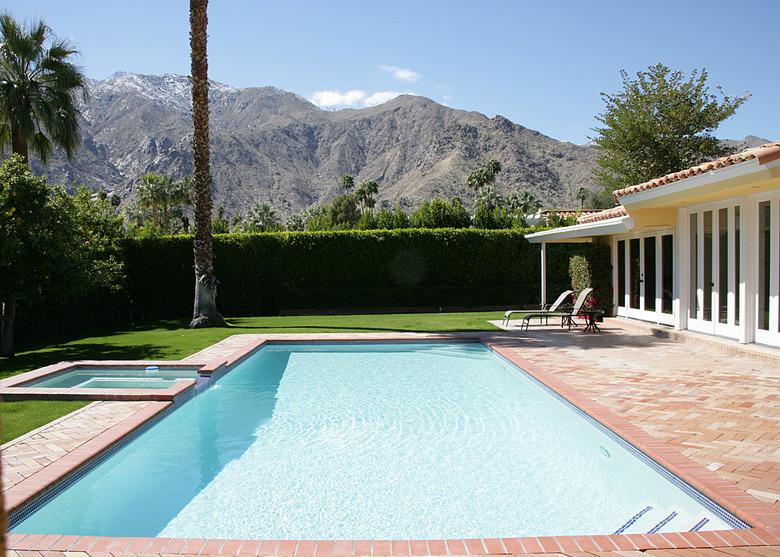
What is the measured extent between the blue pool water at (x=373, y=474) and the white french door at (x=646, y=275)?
282 inches

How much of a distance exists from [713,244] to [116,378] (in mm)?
11660

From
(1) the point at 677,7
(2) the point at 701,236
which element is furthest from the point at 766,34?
(2) the point at 701,236

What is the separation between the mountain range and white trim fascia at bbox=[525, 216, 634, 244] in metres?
66.7

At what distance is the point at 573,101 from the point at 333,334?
76.0 ft

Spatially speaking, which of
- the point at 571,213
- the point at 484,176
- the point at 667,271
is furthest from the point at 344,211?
the point at 667,271

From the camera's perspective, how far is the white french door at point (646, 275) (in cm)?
1492

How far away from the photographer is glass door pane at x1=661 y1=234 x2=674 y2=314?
48.4 ft

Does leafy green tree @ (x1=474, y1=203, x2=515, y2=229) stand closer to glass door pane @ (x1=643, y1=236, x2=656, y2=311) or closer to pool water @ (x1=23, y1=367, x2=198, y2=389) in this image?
glass door pane @ (x1=643, y1=236, x2=656, y2=311)

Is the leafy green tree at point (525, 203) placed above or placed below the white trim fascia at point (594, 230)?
above

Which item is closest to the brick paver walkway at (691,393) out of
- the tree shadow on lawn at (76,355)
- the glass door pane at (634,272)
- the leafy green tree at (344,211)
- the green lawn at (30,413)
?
the glass door pane at (634,272)

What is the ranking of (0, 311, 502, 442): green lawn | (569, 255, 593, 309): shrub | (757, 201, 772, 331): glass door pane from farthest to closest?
(569, 255, 593, 309): shrub
(757, 201, 772, 331): glass door pane
(0, 311, 502, 442): green lawn

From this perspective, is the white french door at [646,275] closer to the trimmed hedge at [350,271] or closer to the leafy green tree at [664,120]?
the trimmed hedge at [350,271]

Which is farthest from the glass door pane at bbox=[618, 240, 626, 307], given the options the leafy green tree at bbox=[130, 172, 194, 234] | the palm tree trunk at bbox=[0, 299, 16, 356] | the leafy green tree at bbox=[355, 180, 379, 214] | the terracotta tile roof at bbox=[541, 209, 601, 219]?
the leafy green tree at bbox=[355, 180, 379, 214]

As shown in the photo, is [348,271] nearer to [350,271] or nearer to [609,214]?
[350,271]
